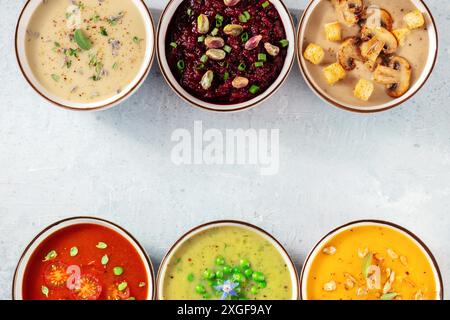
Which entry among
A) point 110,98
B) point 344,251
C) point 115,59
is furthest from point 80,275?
point 344,251

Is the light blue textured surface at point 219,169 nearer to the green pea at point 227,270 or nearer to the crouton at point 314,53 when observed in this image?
the crouton at point 314,53

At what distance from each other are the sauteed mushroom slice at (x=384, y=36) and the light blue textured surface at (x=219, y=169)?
37cm

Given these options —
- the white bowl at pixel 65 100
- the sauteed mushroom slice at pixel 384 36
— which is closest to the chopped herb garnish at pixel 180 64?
the white bowl at pixel 65 100

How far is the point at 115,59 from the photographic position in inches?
115

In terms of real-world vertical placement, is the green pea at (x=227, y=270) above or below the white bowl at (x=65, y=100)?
below

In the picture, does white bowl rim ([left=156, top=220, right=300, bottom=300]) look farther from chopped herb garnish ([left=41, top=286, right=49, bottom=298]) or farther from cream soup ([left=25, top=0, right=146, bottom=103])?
cream soup ([left=25, top=0, right=146, bottom=103])

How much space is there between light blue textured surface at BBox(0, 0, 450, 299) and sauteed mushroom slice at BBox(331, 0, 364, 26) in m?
0.24

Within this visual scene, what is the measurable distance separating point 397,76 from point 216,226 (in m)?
1.29

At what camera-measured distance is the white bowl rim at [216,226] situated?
116 inches

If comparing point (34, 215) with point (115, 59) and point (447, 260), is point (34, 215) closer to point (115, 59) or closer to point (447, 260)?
point (115, 59)

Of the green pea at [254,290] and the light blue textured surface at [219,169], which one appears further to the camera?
the light blue textured surface at [219,169]

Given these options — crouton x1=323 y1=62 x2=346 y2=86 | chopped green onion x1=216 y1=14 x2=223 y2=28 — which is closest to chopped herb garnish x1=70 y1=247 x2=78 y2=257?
chopped green onion x1=216 y1=14 x2=223 y2=28

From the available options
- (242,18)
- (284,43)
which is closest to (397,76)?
(284,43)

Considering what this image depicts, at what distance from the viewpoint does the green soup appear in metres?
2.97
